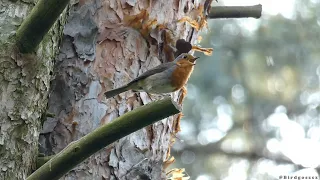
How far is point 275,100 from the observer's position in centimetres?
491

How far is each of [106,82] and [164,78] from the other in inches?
9.1

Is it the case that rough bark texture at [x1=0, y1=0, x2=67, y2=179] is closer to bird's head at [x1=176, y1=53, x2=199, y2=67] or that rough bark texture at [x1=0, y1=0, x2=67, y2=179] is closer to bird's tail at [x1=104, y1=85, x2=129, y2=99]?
bird's tail at [x1=104, y1=85, x2=129, y2=99]

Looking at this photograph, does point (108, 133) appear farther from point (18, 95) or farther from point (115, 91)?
point (115, 91)

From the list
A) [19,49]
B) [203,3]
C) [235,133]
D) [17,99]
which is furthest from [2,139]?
[235,133]

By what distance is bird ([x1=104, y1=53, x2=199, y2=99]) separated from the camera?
222 cm

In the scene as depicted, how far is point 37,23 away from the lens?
174cm

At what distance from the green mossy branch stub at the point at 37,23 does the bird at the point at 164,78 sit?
42 cm

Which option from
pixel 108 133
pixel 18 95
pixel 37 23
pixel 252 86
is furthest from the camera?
pixel 252 86

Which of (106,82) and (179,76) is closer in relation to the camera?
(106,82)

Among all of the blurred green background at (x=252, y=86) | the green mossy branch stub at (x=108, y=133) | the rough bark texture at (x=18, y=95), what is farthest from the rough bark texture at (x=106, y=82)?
the blurred green background at (x=252, y=86)

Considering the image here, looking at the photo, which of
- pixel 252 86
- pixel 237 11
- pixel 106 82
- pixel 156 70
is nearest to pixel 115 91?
pixel 106 82

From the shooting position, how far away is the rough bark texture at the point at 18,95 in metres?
1.84

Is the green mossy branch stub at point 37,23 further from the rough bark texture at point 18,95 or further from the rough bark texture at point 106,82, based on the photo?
the rough bark texture at point 106,82

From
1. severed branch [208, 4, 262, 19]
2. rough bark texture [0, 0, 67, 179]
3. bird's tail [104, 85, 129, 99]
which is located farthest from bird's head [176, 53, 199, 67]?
rough bark texture [0, 0, 67, 179]
